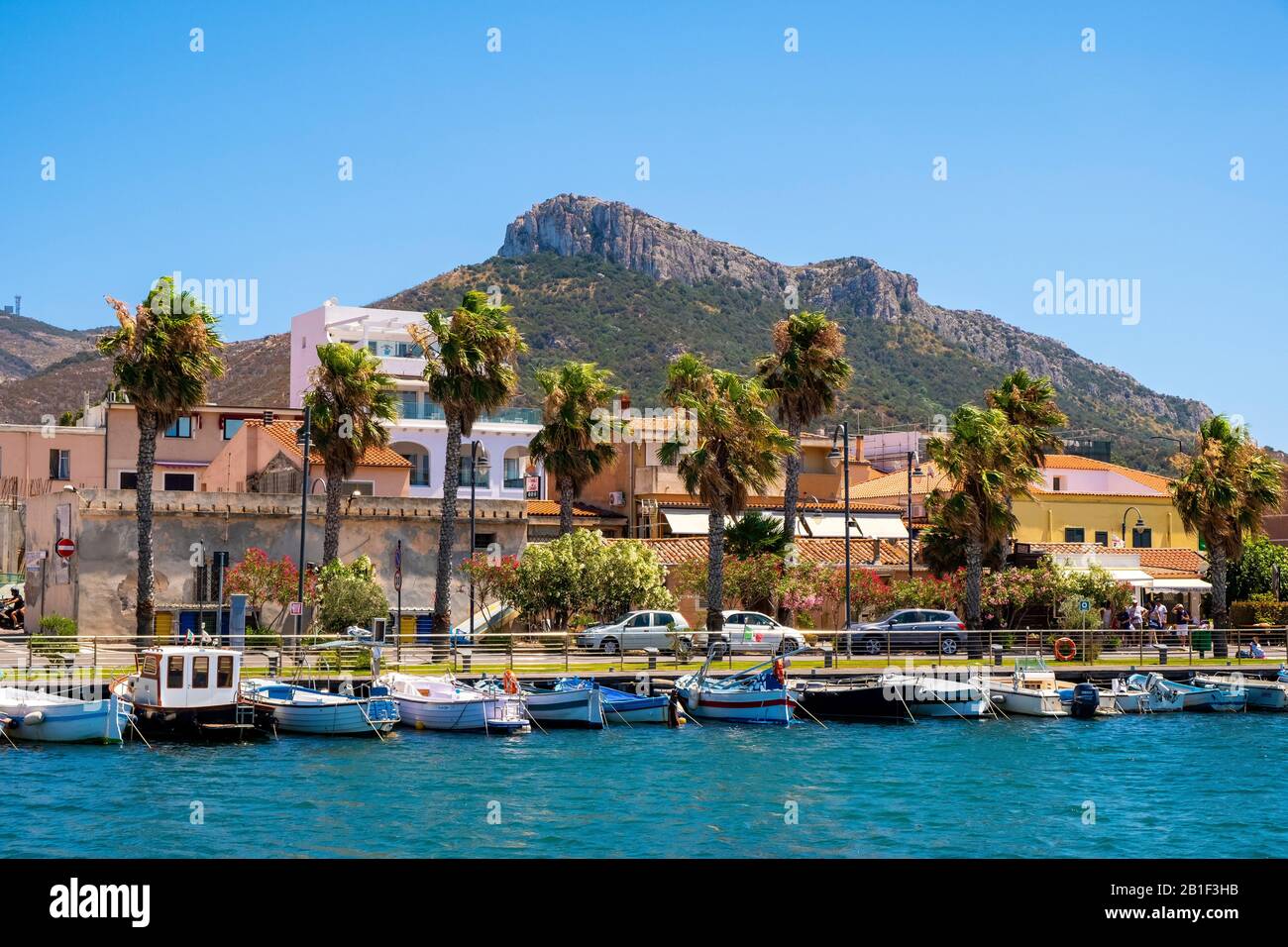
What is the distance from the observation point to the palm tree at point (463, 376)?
2165 inches

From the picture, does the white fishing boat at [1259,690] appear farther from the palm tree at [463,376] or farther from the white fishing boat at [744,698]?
the palm tree at [463,376]

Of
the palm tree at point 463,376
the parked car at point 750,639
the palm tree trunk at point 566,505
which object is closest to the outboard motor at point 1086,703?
the parked car at point 750,639

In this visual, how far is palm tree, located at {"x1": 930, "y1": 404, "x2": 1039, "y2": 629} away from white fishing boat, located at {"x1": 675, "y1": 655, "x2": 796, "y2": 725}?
52.1 ft

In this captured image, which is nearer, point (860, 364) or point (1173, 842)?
point (1173, 842)

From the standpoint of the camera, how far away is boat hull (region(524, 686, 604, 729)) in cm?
4344

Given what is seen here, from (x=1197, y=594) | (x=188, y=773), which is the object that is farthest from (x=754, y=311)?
(x=188, y=773)

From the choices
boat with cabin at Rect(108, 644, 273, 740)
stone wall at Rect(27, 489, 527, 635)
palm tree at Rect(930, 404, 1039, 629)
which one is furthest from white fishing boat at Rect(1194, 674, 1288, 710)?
boat with cabin at Rect(108, 644, 273, 740)

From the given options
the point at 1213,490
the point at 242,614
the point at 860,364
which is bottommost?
the point at 242,614

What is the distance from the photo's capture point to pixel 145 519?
168 feet

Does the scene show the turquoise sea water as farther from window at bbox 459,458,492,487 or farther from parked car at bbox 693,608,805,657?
window at bbox 459,458,492,487

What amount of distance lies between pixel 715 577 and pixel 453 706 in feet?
55.3
